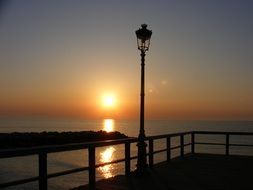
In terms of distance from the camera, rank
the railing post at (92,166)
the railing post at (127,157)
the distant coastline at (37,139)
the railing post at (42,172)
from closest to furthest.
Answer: the railing post at (42,172) < the railing post at (92,166) < the railing post at (127,157) < the distant coastline at (37,139)

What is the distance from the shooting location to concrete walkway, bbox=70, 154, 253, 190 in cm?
948

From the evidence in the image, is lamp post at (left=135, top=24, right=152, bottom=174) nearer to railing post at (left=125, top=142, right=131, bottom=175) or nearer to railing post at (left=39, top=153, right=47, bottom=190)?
railing post at (left=125, top=142, right=131, bottom=175)

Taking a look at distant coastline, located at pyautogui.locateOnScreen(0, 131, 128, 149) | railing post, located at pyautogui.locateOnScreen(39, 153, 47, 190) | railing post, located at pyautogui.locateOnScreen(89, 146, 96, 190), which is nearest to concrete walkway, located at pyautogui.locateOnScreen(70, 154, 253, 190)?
railing post, located at pyautogui.locateOnScreen(89, 146, 96, 190)

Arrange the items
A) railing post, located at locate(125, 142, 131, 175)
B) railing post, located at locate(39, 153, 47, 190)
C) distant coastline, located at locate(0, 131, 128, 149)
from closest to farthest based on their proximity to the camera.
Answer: railing post, located at locate(39, 153, 47, 190) < railing post, located at locate(125, 142, 131, 175) < distant coastline, located at locate(0, 131, 128, 149)

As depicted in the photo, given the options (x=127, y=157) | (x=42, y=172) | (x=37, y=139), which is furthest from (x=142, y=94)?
(x=37, y=139)

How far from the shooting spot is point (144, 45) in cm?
1186

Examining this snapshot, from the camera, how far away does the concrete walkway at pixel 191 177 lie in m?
9.48

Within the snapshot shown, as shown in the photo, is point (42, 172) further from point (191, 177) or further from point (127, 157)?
point (191, 177)

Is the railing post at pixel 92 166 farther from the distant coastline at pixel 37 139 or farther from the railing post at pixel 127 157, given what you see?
the distant coastline at pixel 37 139

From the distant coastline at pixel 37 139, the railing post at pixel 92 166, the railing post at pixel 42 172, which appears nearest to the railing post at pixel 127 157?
the railing post at pixel 92 166

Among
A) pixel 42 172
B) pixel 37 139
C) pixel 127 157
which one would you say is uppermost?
pixel 42 172

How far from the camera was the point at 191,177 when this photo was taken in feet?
36.0

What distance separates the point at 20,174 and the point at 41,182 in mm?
Answer: 35609

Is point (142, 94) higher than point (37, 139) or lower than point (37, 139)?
higher
